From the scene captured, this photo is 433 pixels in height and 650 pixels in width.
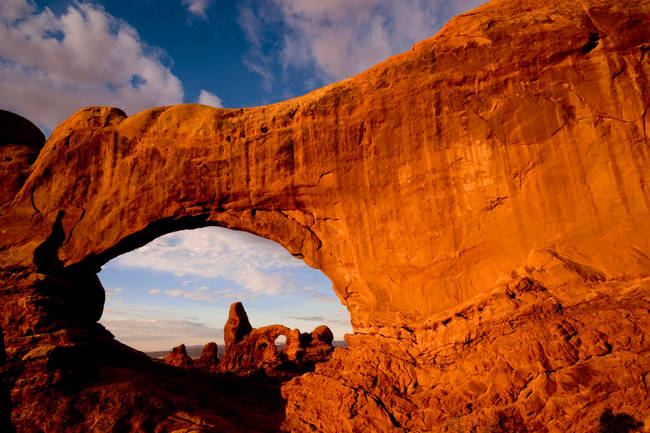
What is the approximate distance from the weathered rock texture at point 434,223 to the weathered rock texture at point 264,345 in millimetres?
18400

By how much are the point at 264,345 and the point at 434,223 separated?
26422mm

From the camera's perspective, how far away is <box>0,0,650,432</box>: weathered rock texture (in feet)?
26.9

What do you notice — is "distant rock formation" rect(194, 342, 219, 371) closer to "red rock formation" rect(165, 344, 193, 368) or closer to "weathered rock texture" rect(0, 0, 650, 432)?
"red rock formation" rect(165, 344, 193, 368)

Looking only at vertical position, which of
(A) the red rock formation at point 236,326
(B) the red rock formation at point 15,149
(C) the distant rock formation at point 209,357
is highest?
(B) the red rock formation at point 15,149

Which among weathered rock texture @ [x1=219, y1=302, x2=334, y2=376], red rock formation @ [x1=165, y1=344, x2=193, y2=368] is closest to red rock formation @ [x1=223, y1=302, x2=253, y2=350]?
weathered rock texture @ [x1=219, y1=302, x2=334, y2=376]

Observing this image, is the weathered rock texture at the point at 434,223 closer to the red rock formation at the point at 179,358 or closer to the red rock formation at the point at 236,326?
the red rock formation at the point at 179,358

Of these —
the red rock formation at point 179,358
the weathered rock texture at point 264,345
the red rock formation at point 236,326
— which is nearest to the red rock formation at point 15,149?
the red rock formation at point 179,358

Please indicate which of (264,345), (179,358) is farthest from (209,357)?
(264,345)

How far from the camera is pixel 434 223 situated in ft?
34.6

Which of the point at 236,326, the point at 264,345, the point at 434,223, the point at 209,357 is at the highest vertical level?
the point at 434,223

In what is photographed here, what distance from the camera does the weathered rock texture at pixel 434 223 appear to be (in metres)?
8.20

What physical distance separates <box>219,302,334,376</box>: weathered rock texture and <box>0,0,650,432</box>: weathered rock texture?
60.4 feet

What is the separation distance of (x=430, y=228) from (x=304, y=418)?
6.07m

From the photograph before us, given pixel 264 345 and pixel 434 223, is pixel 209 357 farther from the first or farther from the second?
pixel 434 223
